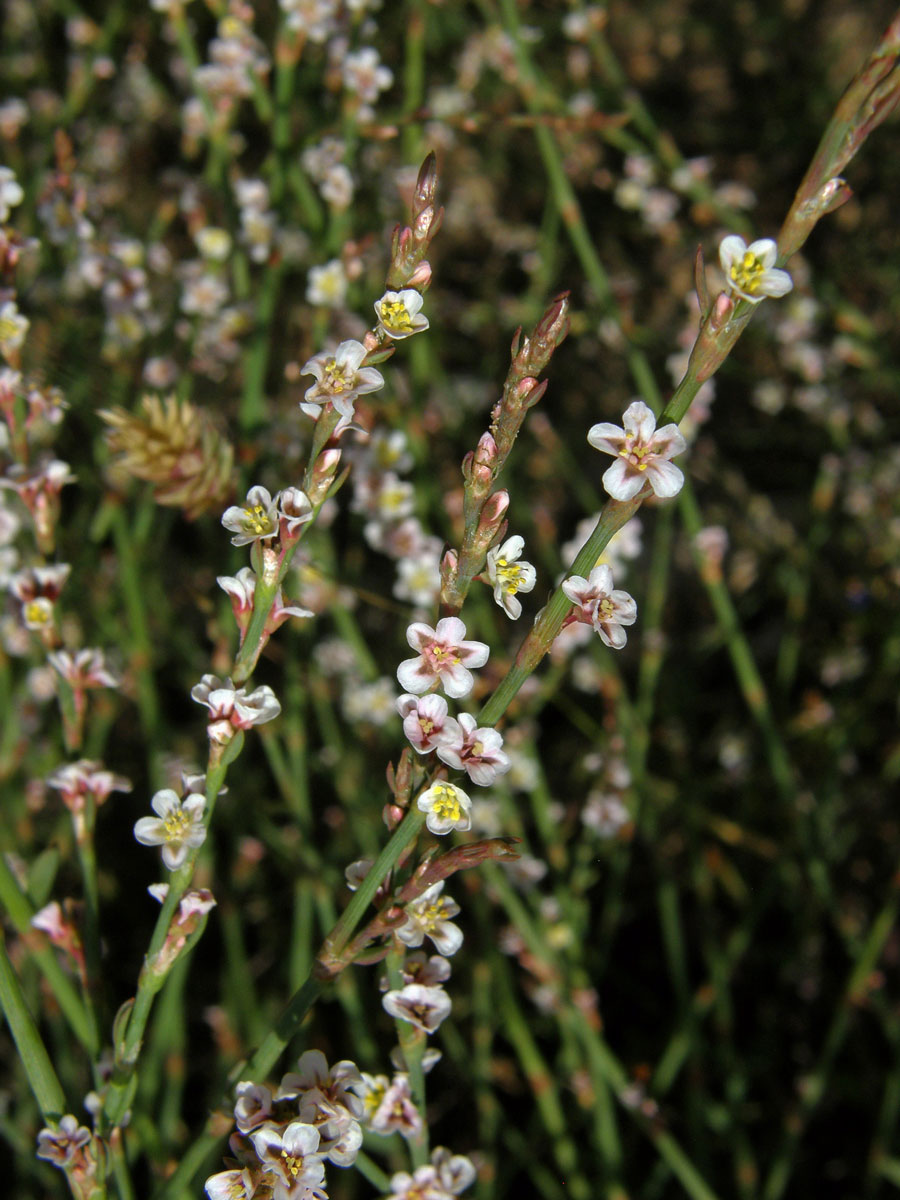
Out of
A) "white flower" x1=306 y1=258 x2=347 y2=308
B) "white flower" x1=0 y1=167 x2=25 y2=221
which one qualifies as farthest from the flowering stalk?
"white flower" x1=306 y1=258 x2=347 y2=308

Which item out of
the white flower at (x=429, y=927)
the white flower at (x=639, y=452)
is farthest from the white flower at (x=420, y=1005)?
the white flower at (x=639, y=452)

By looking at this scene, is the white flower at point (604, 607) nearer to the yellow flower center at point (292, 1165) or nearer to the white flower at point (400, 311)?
the white flower at point (400, 311)

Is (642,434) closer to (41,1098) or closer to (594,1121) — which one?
(41,1098)

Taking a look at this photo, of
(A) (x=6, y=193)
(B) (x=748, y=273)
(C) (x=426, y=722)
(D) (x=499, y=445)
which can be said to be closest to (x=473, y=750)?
(C) (x=426, y=722)

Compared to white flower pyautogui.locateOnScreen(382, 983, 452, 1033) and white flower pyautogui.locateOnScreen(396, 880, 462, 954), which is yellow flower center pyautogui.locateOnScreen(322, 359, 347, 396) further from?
white flower pyautogui.locateOnScreen(382, 983, 452, 1033)

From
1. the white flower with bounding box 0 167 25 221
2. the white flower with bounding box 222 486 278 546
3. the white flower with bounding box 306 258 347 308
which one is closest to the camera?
the white flower with bounding box 222 486 278 546
